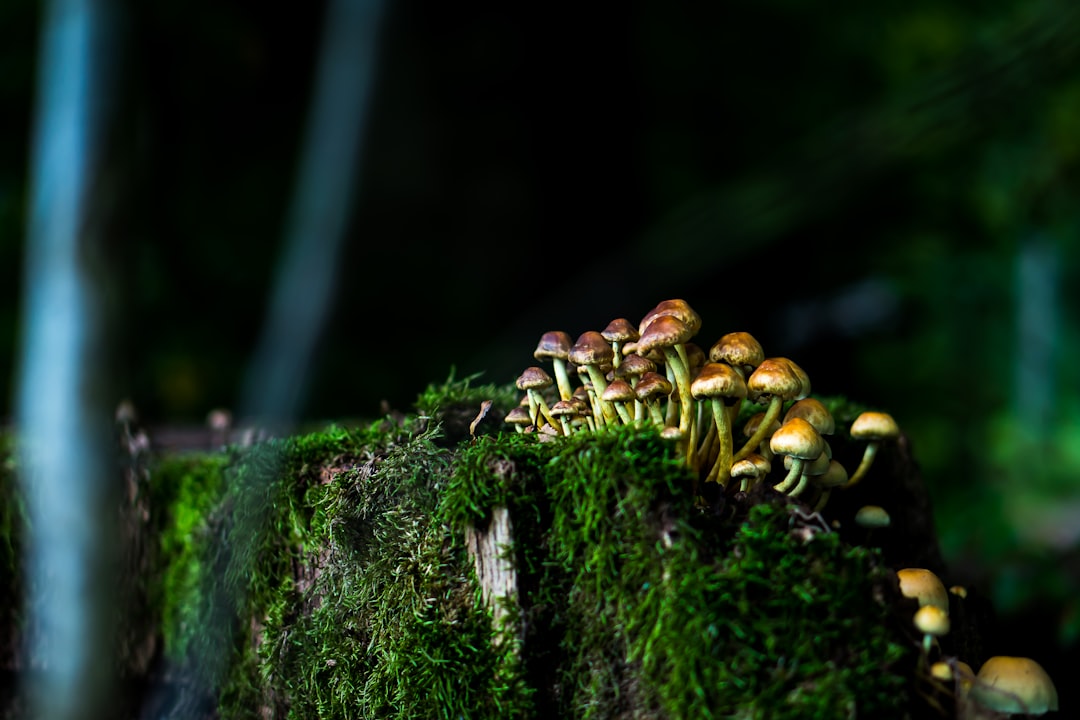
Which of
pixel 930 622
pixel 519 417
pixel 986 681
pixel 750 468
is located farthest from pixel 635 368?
pixel 986 681

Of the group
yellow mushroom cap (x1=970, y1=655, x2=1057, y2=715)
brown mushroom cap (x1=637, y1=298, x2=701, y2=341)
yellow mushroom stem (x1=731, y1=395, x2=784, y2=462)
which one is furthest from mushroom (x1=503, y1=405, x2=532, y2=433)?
yellow mushroom cap (x1=970, y1=655, x2=1057, y2=715)

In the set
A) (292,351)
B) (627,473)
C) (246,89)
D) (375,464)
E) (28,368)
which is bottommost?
(627,473)

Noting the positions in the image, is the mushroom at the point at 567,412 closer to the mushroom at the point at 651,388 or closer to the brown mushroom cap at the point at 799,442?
the mushroom at the point at 651,388

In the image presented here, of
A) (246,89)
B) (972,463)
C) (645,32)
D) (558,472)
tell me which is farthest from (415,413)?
(972,463)

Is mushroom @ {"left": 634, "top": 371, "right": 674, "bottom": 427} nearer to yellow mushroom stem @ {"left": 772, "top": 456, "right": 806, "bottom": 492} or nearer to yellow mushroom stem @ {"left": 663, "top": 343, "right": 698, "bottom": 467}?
yellow mushroom stem @ {"left": 663, "top": 343, "right": 698, "bottom": 467}

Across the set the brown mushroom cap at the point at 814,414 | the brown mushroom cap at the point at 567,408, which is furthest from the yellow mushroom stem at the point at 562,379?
the brown mushroom cap at the point at 814,414

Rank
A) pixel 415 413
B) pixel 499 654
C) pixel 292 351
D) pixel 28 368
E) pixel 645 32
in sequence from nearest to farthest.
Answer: pixel 292 351, pixel 499 654, pixel 415 413, pixel 28 368, pixel 645 32

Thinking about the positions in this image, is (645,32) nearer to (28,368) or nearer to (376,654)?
(28,368)

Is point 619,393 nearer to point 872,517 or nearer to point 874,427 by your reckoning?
point 874,427
